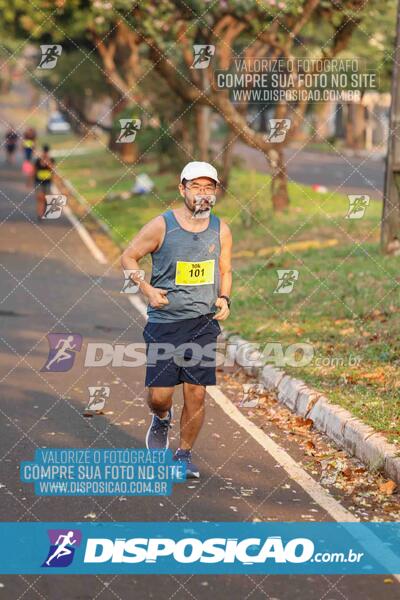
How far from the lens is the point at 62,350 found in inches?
531

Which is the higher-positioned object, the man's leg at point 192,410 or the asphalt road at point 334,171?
the asphalt road at point 334,171

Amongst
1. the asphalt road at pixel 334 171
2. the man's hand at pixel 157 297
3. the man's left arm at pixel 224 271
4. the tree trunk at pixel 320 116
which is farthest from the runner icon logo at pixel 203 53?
the tree trunk at pixel 320 116

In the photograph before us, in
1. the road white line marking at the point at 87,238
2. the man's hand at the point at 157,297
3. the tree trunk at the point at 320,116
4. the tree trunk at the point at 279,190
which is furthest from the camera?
the tree trunk at the point at 320,116

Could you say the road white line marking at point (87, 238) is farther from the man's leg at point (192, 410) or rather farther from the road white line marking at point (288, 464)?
the man's leg at point (192, 410)

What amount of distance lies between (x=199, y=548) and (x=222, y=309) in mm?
1823

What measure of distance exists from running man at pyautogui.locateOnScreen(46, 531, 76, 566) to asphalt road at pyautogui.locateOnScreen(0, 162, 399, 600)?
314 mm

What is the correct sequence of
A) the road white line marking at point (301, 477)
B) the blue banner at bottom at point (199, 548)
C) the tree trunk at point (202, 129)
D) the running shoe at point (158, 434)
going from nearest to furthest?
the blue banner at bottom at point (199, 548) < the road white line marking at point (301, 477) < the running shoe at point (158, 434) < the tree trunk at point (202, 129)

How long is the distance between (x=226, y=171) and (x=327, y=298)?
14809 mm

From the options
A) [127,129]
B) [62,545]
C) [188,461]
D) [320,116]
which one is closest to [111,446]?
[188,461]

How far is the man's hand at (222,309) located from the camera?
8.29m

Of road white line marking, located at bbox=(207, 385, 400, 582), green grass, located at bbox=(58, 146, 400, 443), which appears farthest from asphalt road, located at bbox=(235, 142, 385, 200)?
road white line marking, located at bbox=(207, 385, 400, 582)

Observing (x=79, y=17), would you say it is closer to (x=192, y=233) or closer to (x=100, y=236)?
(x=100, y=236)

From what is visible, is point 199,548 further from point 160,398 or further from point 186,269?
point 186,269

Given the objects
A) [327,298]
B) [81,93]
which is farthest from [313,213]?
[81,93]
